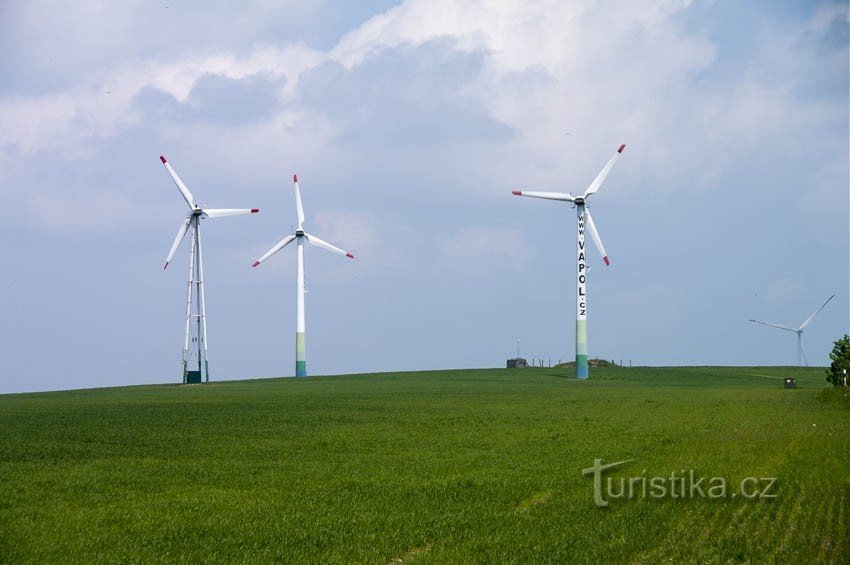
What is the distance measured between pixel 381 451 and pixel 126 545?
16.7 meters

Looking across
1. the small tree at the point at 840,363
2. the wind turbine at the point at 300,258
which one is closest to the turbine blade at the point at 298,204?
the wind turbine at the point at 300,258

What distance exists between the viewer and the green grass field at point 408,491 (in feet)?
61.0

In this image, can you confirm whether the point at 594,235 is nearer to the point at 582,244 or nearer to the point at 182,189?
the point at 582,244

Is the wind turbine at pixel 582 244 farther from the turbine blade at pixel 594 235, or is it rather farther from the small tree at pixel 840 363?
the small tree at pixel 840 363

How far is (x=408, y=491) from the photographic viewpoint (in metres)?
25.5

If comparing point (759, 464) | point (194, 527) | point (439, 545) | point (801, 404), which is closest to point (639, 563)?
point (439, 545)

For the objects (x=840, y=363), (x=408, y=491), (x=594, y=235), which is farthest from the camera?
(x=594, y=235)

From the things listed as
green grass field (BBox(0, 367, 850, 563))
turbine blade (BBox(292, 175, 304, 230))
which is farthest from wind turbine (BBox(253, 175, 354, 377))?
green grass field (BBox(0, 367, 850, 563))

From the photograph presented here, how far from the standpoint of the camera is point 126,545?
751 inches

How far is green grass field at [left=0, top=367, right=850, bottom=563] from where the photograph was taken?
61.0 ft

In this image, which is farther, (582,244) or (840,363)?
(582,244)

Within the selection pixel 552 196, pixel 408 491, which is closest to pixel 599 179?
pixel 552 196

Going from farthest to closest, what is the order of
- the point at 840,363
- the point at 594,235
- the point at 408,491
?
the point at 594,235
the point at 840,363
the point at 408,491

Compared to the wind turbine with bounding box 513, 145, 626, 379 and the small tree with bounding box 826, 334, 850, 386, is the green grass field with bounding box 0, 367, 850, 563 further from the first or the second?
the wind turbine with bounding box 513, 145, 626, 379
